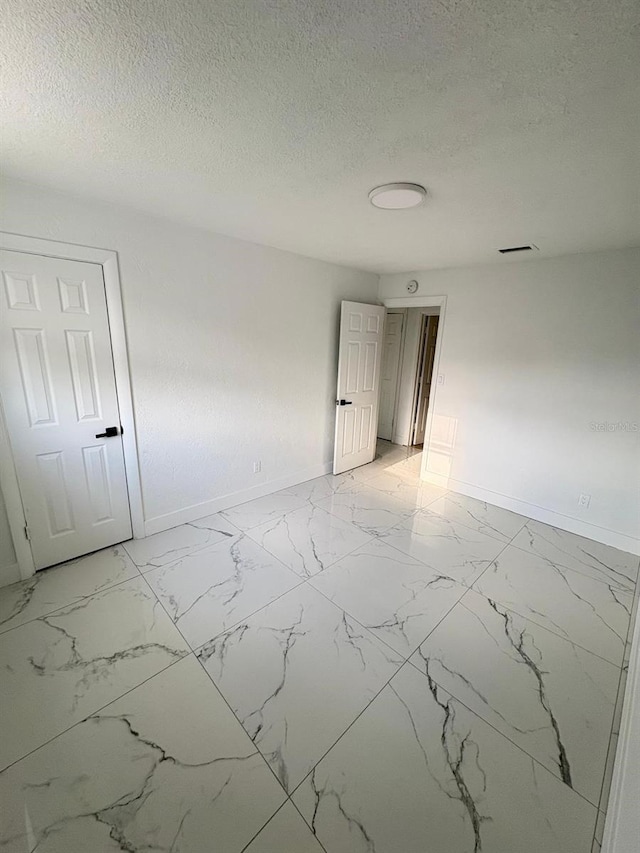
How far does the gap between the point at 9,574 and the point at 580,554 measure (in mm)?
4044

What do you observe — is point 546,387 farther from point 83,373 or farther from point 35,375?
point 35,375

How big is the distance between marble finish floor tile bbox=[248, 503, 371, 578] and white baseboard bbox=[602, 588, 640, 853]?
1603 millimetres

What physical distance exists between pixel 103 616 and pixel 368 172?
2716 mm

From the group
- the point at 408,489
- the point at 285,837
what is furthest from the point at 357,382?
the point at 285,837

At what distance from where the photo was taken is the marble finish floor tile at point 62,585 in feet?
6.37

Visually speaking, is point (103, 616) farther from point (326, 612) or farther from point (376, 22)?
point (376, 22)

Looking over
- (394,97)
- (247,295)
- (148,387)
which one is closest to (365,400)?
(247,295)

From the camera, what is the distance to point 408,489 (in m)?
3.81

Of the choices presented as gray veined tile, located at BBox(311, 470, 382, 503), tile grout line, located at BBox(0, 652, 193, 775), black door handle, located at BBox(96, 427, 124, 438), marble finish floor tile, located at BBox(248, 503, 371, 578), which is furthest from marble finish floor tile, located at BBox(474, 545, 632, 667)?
black door handle, located at BBox(96, 427, 124, 438)

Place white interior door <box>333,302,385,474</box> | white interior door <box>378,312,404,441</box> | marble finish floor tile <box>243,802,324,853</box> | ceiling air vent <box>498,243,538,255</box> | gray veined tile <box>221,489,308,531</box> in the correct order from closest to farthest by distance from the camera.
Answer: marble finish floor tile <box>243,802,324,853</box> < ceiling air vent <box>498,243,538,255</box> < gray veined tile <box>221,489,308,531</box> < white interior door <box>333,302,385,474</box> < white interior door <box>378,312,404,441</box>

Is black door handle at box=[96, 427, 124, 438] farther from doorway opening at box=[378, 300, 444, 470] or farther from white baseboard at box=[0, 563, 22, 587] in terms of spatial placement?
doorway opening at box=[378, 300, 444, 470]

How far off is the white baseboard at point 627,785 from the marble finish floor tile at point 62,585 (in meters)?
2.47

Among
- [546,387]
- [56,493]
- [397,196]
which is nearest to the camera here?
[397,196]

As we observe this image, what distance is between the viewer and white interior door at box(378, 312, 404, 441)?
5.12 metres
